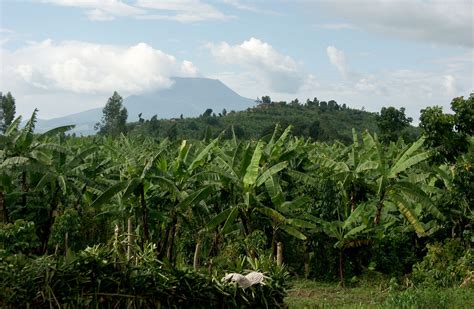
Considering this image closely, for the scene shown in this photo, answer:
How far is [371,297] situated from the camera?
11.8 m

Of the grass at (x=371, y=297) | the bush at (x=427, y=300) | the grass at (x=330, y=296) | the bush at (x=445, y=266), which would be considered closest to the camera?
Result: the bush at (x=427, y=300)

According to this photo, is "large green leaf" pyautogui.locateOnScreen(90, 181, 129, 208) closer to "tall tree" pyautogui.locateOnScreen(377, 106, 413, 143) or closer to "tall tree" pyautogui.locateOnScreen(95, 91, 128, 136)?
"tall tree" pyautogui.locateOnScreen(377, 106, 413, 143)

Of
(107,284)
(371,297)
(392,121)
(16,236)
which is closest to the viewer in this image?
(107,284)

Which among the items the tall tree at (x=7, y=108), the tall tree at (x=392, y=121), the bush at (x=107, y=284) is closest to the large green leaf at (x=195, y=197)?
the bush at (x=107, y=284)

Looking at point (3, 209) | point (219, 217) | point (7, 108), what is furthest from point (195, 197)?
point (7, 108)

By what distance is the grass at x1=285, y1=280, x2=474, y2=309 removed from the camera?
30.5ft

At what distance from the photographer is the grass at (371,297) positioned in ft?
30.5

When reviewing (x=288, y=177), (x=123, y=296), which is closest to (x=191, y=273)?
(x=123, y=296)

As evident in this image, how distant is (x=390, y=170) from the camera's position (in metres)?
13.2

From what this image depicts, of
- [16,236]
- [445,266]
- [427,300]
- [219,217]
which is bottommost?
[445,266]

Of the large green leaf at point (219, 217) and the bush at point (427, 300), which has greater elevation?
the large green leaf at point (219, 217)

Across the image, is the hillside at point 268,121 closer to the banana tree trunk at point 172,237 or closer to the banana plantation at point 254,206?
the banana plantation at point 254,206

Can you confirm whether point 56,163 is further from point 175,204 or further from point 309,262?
point 309,262

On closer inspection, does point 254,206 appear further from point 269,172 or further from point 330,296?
point 330,296
